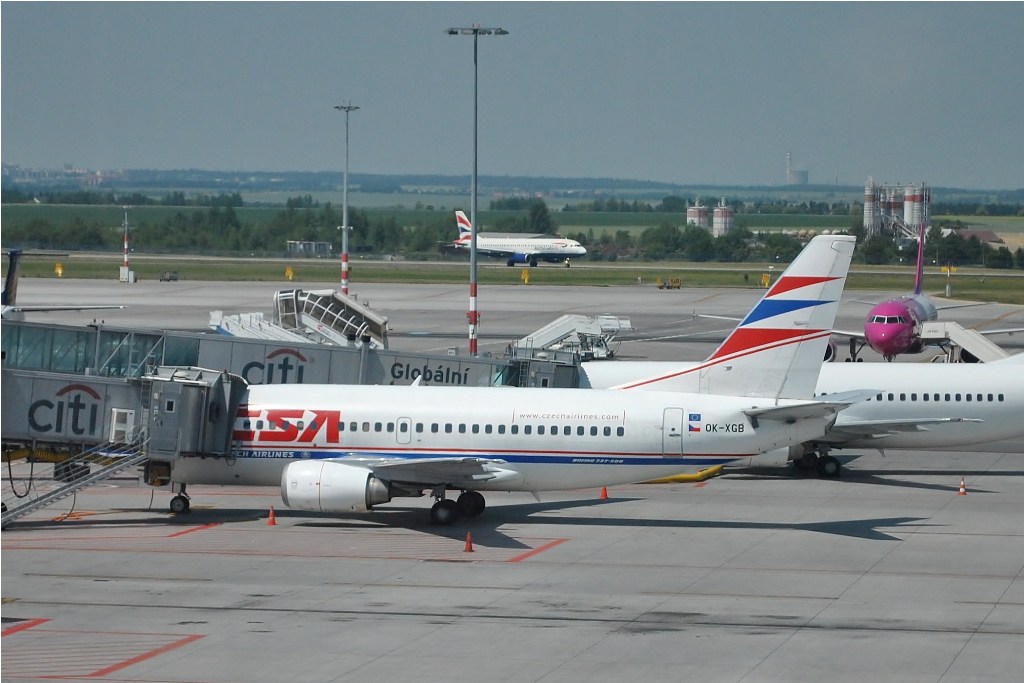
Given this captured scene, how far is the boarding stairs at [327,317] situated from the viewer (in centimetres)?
7075

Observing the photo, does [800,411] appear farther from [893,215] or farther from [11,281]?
[893,215]

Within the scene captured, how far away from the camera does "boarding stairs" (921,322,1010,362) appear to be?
6525 cm

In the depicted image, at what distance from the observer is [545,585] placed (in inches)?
1185

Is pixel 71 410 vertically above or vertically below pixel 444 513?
above

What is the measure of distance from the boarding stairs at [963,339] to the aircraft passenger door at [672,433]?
107 feet

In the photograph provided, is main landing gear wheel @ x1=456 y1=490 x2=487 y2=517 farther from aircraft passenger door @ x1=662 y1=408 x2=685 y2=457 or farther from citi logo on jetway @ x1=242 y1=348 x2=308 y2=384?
citi logo on jetway @ x1=242 y1=348 x2=308 y2=384

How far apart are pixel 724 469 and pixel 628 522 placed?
32.4 feet

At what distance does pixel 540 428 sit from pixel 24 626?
1404cm

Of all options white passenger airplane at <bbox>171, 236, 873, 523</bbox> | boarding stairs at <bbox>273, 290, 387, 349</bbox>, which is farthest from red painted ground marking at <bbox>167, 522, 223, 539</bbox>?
boarding stairs at <bbox>273, 290, 387, 349</bbox>

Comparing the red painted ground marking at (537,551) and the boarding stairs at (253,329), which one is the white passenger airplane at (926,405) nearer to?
the red painted ground marking at (537,551)

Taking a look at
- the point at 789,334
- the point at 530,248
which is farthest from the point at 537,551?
the point at 530,248

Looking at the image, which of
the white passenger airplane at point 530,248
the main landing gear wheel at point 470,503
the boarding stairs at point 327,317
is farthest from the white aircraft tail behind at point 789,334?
the white passenger airplane at point 530,248

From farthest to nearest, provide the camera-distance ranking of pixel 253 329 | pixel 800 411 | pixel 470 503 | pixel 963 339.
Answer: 1. pixel 963 339
2. pixel 253 329
3. pixel 470 503
4. pixel 800 411

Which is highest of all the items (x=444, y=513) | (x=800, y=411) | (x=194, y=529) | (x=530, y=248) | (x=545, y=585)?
(x=530, y=248)
